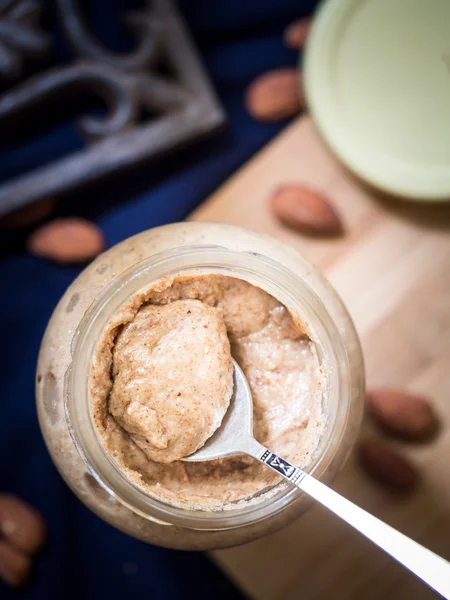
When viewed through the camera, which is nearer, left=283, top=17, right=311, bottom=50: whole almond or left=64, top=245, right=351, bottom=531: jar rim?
left=64, top=245, right=351, bottom=531: jar rim

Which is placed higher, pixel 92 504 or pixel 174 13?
pixel 174 13

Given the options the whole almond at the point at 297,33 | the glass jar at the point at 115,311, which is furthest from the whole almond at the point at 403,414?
the whole almond at the point at 297,33

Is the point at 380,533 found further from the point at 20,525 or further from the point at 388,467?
the point at 20,525

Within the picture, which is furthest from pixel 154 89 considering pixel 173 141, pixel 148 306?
pixel 148 306

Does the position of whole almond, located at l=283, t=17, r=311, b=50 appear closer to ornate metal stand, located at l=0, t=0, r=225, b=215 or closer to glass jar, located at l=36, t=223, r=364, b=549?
ornate metal stand, located at l=0, t=0, r=225, b=215

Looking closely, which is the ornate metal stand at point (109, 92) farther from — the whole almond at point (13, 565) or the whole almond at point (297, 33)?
the whole almond at point (13, 565)

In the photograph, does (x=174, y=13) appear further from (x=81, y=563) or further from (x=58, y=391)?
(x=81, y=563)

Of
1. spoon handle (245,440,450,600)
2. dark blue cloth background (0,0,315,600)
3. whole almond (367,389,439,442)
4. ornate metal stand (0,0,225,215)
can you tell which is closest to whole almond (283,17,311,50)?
dark blue cloth background (0,0,315,600)
